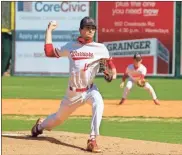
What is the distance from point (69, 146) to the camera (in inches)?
303

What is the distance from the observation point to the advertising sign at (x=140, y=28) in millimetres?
29188

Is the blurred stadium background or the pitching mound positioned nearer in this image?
the pitching mound

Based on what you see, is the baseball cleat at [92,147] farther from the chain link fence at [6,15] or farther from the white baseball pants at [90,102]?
the chain link fence at [6,15]

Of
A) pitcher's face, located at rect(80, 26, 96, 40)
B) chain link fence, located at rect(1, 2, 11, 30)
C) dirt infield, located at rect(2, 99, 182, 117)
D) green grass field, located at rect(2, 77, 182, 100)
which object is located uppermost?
chain link fence, located at rect(1, 2, 11, 30)

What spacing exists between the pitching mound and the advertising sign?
20.8 metres

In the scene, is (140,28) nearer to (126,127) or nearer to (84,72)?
(126,127)

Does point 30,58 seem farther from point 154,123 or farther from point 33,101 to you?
point 154,123

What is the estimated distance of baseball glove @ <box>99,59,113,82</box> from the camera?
775cm

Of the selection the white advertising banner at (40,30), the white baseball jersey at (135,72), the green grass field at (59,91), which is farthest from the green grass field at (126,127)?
the white advertising banner at (40,30)

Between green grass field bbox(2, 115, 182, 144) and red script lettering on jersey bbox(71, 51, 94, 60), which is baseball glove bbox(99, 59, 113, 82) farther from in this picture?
green grass field bbox(2, 115, 182, 144)

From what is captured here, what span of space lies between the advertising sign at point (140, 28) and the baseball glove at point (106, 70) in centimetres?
2146

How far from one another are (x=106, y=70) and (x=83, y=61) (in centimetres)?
31

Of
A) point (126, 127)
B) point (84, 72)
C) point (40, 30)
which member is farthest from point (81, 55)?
point (40, 30)

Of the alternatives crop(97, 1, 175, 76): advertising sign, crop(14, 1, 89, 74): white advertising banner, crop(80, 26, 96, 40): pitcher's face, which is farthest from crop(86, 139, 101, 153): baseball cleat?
crop(14, 1, 89, 74): white advertising banner
